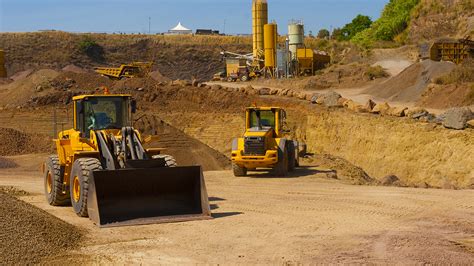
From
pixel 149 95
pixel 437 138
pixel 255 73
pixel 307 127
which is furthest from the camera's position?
pixel 255 73

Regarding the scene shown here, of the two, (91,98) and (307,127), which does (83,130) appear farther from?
(307,127)

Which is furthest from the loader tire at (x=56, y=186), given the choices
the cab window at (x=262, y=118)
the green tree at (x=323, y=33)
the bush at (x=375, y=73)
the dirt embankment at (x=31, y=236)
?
the green tree at (x=323, y=33)

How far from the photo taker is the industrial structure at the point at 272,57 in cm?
5519

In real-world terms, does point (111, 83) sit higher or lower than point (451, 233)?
higher

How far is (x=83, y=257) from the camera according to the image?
11.5m

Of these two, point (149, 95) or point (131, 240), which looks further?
point (149, 95)

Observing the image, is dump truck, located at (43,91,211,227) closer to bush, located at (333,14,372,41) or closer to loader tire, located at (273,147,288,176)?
loader tire, located at (273,147,288,176)

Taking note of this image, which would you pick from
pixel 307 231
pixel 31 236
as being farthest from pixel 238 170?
pixel 31 236

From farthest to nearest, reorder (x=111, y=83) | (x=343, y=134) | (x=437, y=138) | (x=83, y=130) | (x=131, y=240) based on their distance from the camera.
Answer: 1. (x=111, y=83)
2. (x=343, y=134)
3. (x=437, y=138)
4. (x=83, y=130)
5. (x=131, y=240)

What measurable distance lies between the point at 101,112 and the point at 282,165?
7.86 meters

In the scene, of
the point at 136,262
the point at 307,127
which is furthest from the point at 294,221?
the point at 307,127

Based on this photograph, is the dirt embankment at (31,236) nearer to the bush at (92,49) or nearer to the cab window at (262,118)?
the cab window at (262,118)

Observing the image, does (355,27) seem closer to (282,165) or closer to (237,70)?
(237,70)

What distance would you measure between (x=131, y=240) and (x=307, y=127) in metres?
23.3
